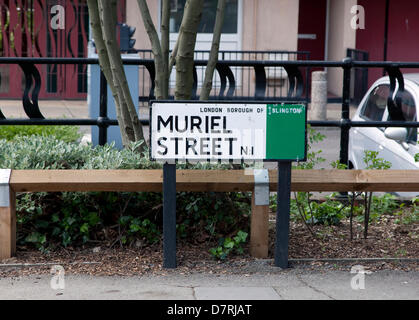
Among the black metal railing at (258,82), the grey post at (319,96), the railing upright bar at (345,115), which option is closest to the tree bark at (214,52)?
the black metal railing at (258,82)

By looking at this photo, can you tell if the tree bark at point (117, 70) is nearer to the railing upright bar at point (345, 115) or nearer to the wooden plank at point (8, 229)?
the wooden plank at point (8, 229)

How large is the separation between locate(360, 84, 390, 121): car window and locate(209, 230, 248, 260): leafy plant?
3162 mm

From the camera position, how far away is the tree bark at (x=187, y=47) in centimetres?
561

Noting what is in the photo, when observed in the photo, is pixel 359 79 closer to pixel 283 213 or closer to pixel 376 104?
pixel 376 104

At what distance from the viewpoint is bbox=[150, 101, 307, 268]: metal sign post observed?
5148 mm

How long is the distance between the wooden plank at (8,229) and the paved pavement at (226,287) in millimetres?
362

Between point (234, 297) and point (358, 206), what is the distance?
2554 mm

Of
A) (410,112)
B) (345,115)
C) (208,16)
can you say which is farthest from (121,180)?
(208,16)

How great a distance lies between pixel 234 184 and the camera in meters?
5.36

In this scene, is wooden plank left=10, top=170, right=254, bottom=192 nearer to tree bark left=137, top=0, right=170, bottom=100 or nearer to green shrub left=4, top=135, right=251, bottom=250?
green shrub left=4, top=135, right=251, bottom=250

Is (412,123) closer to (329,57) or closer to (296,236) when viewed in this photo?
(296,236)

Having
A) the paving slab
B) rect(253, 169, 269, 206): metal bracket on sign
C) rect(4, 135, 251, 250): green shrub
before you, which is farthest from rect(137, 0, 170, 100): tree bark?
the paving slab

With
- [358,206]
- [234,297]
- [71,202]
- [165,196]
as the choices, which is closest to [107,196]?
[71,202]

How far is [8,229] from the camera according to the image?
17.3 feet
